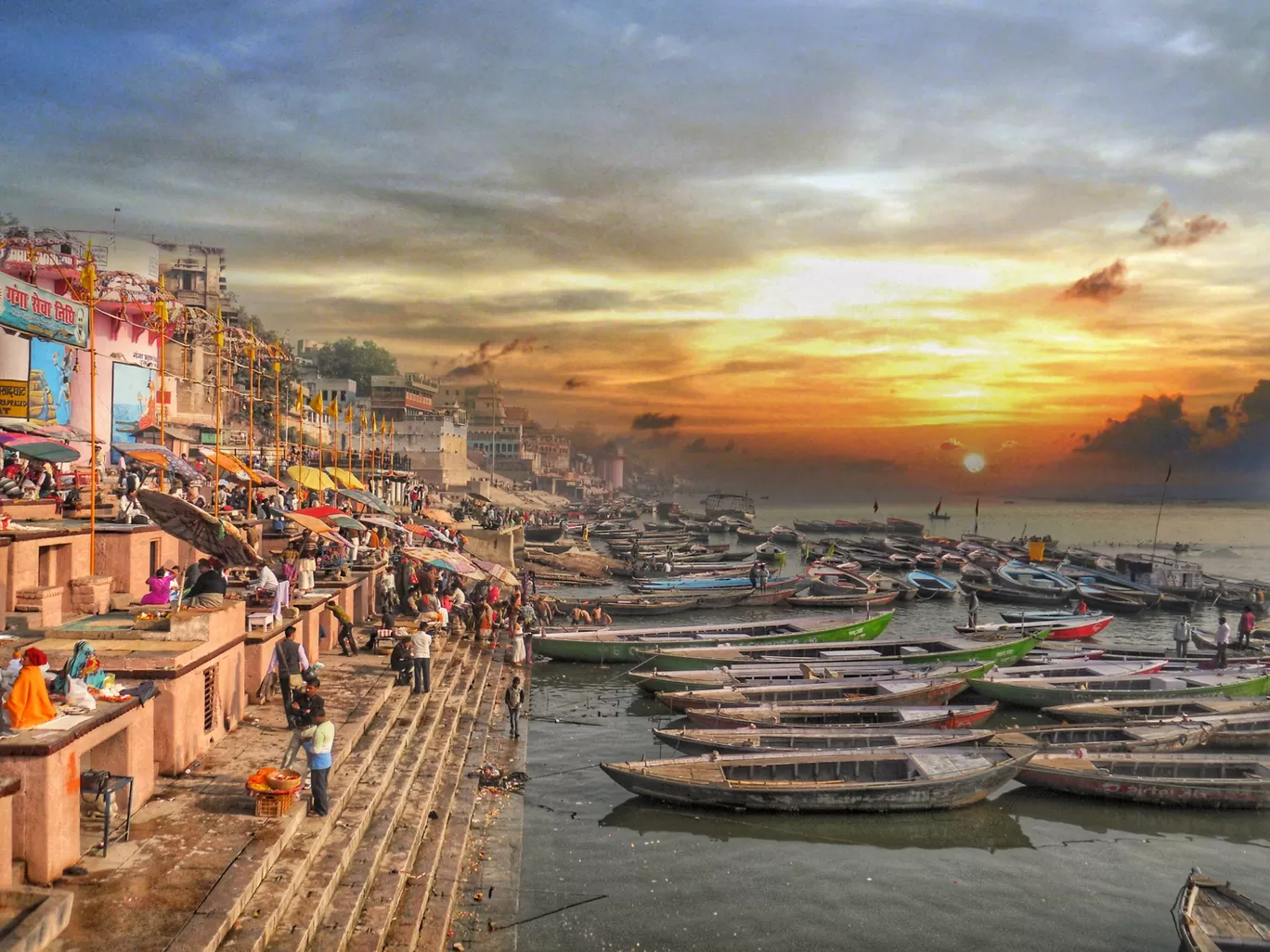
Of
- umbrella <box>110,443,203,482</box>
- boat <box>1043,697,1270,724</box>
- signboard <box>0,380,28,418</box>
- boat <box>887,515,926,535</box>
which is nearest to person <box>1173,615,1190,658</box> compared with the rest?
boat <box>1043,697,1270,724</box>

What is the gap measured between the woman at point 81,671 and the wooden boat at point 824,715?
14261 millimetres

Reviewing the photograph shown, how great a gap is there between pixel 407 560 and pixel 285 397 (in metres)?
55.6

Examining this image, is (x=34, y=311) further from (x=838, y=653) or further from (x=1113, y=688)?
(x=1113, y=688)

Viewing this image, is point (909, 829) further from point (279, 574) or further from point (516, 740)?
point (279, 574)

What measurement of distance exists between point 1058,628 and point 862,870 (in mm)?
24793

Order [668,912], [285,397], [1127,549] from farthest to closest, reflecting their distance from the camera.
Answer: [1127,549]
[285,397]
[668,912]

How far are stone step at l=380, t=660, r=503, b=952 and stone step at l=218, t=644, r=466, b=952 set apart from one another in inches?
39.1

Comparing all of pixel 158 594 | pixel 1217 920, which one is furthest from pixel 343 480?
pixel 1217 920

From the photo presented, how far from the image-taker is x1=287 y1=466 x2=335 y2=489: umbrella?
93.1 ft

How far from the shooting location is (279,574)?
65.9ft

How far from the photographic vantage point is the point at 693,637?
3256 cm

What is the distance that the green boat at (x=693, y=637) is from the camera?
1193 inches

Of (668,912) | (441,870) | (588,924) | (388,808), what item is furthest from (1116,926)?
(388,808)

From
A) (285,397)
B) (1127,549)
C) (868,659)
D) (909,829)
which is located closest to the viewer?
(909,829)
